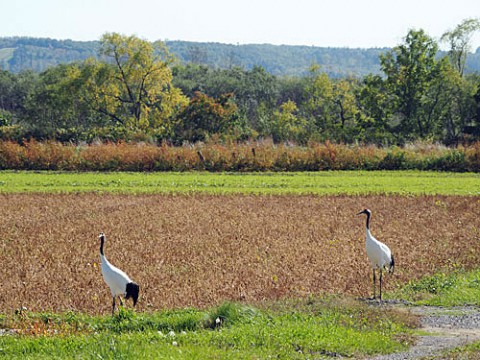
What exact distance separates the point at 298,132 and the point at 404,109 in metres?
10.2

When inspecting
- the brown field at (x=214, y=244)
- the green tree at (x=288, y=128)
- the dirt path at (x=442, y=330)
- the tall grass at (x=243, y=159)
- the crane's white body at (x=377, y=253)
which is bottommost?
the green tree at (x=288, y=128)

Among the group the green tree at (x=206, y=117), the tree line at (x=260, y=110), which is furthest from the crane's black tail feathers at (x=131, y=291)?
the green tree at (x=206, y=117)

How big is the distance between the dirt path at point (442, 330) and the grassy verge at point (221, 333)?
0.27 m

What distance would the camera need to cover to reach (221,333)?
34.5 ft

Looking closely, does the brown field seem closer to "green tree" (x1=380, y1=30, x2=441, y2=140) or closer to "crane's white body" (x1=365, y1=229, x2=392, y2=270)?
"crane's white body" (x1=365, y1=229, x2=392, y2=270)

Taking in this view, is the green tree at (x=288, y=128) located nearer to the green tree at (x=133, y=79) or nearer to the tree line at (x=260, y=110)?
the tree line at (x=260, y=110)

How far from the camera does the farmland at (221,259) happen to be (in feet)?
34.7

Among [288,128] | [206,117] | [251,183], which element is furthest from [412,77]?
[251,183]

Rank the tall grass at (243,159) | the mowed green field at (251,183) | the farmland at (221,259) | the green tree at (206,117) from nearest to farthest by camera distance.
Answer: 1. the farmland at (221,259)
2. the mowed green field at (251,183)
3. the tall grass at (243,159)
4. the green tree at (206,117)

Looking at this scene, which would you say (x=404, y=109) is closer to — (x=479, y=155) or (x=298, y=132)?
(x=298, y=132)

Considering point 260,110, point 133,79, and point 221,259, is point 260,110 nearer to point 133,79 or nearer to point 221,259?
point 133,79

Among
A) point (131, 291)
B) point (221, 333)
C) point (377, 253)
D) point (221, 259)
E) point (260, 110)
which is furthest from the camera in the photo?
point (260, 110)

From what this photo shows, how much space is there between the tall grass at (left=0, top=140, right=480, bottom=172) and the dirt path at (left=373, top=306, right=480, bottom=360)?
3045cm

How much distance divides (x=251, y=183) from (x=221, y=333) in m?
25.3
